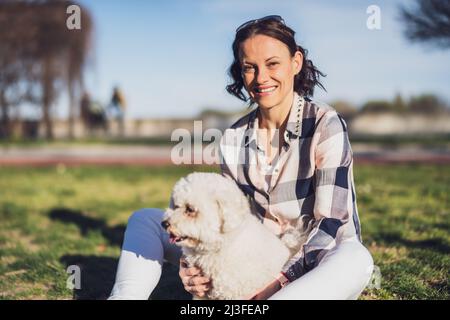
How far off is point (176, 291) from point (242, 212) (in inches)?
44.6

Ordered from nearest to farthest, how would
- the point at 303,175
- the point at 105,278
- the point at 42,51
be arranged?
the point at 303,175
the point at 105,278
the point at 42,51

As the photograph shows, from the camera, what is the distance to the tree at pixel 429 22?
8.64 m

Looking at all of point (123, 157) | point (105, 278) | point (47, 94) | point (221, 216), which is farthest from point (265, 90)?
point (47, 94)

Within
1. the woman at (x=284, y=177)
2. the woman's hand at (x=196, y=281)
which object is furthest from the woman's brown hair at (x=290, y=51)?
the woman's hand at (x=196, y=281)

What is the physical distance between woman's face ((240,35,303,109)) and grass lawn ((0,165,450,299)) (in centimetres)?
131

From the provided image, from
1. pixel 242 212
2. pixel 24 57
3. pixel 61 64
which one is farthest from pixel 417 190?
pixel 61 64

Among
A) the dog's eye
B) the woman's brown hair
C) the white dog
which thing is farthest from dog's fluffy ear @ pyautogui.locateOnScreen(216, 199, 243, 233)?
the woman's brown hair

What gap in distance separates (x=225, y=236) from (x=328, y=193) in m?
0.57

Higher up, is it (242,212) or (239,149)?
(239,149)

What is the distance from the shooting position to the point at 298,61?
2.93 meters

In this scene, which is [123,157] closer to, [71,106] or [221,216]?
[221,216]

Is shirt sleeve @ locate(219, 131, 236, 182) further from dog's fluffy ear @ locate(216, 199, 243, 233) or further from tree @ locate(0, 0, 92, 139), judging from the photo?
tree @ locate(0, 0, 92, 139)
